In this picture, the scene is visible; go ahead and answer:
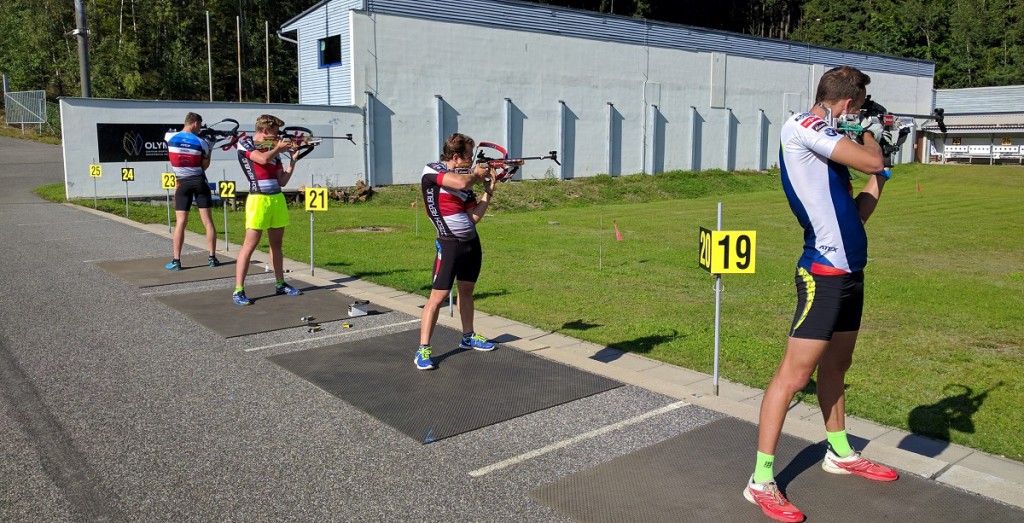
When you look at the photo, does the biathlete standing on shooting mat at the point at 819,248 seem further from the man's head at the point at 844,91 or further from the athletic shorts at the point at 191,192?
the athletic shorts at the point at 191,192

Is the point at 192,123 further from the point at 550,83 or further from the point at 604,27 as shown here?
the point at 604,27

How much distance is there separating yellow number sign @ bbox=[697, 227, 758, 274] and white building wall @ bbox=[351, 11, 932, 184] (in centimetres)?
2379

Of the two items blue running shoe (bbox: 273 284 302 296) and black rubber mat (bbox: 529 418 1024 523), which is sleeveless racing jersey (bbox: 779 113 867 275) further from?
blue running shoe (bbox: 273 284 302 296)

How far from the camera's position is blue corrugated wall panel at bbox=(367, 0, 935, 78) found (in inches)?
1156

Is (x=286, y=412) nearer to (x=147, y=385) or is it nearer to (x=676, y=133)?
(x=147, y=385)

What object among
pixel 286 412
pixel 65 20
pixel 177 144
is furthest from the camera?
pixel 65 20

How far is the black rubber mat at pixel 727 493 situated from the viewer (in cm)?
377

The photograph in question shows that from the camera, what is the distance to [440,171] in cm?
624

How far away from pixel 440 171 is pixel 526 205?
22725 mm

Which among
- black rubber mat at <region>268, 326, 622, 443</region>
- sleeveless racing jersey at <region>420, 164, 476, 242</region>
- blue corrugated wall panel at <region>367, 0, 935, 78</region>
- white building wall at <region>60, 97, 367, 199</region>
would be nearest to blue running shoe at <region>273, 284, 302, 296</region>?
black rubber mat at <region>268, 326, 622, 443</region>

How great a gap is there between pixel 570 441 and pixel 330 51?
27.0 m

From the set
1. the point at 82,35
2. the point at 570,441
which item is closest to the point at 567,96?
the point at 82,35

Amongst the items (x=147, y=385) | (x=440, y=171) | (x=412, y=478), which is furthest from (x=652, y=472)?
(x=147, y=385)

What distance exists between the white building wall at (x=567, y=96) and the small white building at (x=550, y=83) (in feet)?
0.18
